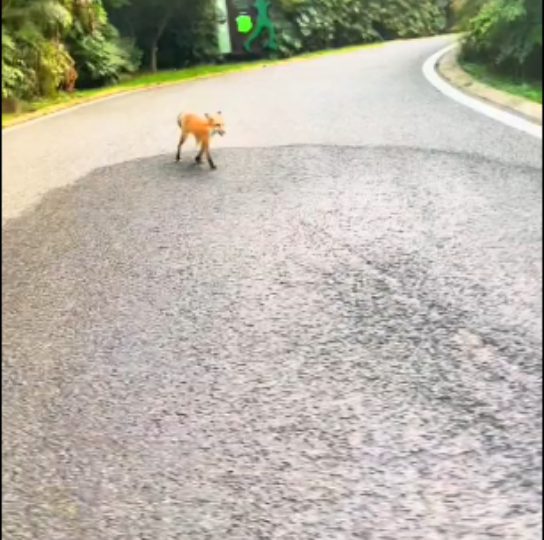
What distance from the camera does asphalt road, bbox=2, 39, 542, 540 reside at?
1.88ft

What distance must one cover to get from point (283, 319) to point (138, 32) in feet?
0.95

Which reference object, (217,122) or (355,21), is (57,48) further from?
(355,21)

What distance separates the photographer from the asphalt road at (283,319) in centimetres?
57

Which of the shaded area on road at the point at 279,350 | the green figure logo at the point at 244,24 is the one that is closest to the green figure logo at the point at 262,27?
the green figure logo at the point at 244,24

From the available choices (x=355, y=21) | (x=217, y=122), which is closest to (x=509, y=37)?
(x=355, y=21)

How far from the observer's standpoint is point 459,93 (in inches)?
27.7

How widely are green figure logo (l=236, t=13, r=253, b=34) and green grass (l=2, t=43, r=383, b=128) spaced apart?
0.03m

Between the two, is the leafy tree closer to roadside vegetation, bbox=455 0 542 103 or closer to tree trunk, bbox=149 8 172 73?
tree trunk, bbox=149 8 172 73

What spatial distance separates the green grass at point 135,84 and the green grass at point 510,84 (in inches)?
4.1

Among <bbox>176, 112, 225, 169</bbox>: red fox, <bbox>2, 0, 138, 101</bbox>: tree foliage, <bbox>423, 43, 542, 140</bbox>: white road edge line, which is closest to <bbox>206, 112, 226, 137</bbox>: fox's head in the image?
<bbox>176, 112, 225, 169</bbox>: red fox

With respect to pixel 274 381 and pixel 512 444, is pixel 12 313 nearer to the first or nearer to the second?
pixel 274 381

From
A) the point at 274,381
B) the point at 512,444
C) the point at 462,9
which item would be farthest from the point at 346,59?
the point at 512,444

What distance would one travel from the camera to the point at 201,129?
636 millimetres

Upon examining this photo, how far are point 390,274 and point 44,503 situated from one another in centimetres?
38
